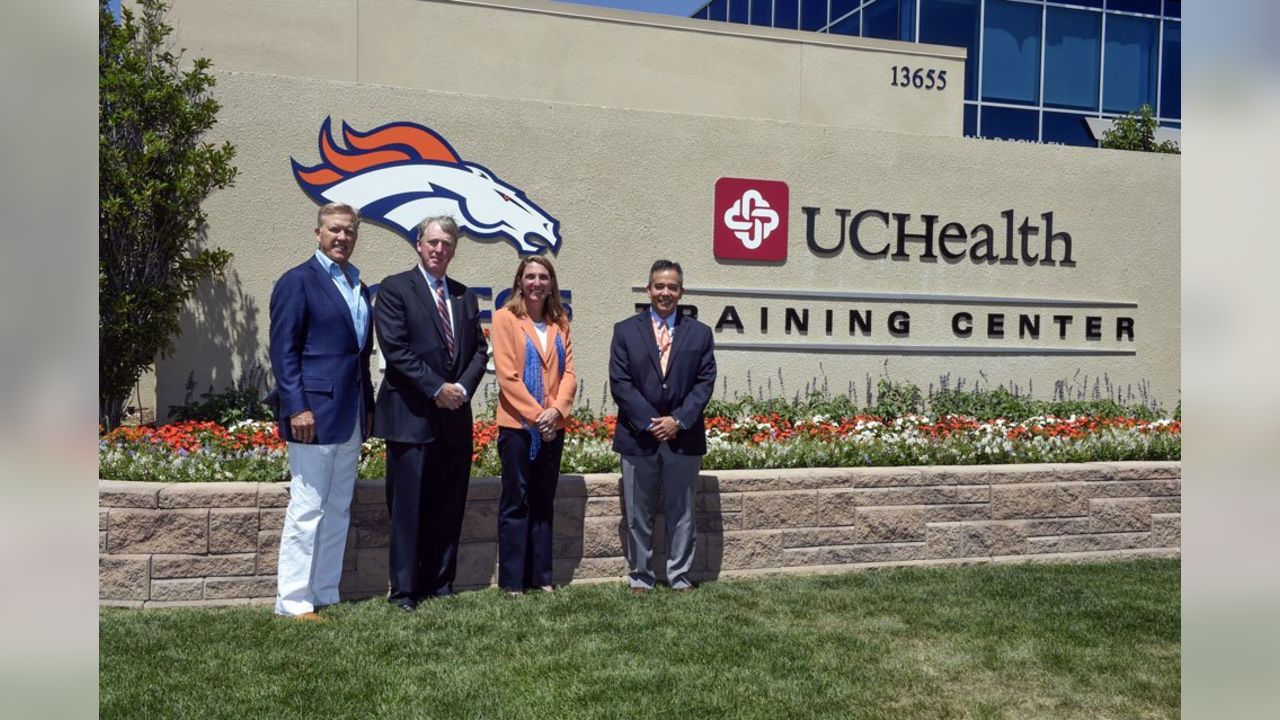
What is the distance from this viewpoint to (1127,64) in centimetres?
2606

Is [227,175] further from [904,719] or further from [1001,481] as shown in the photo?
[904,719]

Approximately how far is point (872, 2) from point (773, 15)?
4.03 metres

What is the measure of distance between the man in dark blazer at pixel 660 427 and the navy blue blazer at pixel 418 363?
3.14 ft

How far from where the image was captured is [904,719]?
4469 mm

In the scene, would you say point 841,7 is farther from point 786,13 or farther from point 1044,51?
point 1044,51

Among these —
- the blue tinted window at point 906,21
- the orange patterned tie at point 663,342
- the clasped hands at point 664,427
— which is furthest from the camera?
the blue tinted window at point 906,21

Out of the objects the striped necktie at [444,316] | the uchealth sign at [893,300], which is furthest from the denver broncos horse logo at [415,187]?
the striped necktie at [444,316]

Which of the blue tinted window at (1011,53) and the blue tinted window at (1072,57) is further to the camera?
the blue tinted window at (1072,57)

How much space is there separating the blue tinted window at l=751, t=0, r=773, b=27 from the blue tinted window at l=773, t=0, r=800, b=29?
0.14 m

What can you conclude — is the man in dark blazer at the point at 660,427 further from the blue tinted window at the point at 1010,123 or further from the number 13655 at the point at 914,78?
the blue tinted window at the point at 1010,123

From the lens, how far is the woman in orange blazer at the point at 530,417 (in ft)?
20.9

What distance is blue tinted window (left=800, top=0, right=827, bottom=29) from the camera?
26.8 meters
